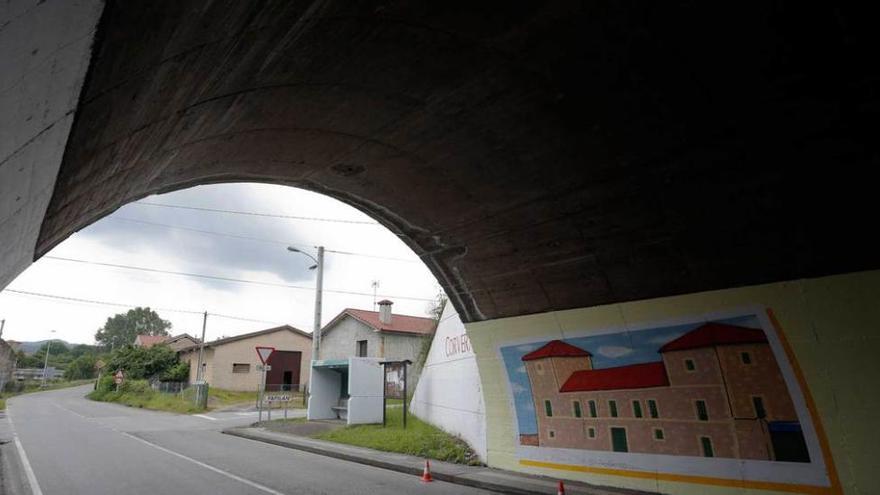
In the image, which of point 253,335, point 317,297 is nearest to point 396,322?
point 253,335

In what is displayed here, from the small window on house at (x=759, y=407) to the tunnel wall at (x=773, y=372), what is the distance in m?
0.09

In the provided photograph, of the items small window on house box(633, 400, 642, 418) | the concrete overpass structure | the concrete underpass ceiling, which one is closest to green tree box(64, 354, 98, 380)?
the concrete overpass structure

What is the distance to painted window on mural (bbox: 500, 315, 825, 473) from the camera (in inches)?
286

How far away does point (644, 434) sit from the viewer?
8711 mm

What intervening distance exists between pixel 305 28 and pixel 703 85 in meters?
4.16

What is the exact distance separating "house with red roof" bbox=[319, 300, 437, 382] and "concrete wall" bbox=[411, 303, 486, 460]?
1824cm

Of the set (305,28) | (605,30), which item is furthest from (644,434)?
(305,28)

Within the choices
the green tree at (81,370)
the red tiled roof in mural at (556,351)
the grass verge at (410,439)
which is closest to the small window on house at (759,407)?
the red tiled roof in mural at (556,351)

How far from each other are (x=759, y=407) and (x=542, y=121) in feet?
17.1

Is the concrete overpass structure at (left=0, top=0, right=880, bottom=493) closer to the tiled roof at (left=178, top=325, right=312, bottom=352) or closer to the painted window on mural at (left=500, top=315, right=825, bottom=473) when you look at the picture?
the painted window on mural at (left=500, top=315, right=825, bottom=473)

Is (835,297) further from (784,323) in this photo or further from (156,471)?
(156,471)

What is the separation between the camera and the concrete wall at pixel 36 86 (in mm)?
1669

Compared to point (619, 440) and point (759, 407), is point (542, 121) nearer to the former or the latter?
point (759, 407)

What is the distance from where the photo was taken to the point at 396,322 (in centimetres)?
3975
